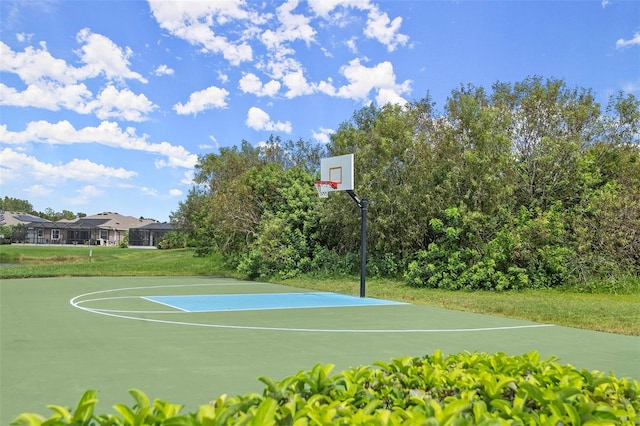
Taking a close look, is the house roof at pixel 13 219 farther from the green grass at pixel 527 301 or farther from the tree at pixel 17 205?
the green grass at pixel 527 301

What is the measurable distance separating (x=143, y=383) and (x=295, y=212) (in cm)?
1294

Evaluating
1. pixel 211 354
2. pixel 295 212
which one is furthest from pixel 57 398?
pixel 295 212

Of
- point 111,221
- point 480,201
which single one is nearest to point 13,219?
point 111,221

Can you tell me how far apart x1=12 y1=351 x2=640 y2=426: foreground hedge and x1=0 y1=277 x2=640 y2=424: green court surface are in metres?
1.68

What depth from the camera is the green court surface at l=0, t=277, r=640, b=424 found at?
4.16 metres

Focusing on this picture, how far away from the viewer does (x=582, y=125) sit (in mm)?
14750

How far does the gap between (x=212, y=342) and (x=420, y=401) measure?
4.38 m

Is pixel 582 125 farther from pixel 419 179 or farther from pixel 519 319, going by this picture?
pixel 519 319

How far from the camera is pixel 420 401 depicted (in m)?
2.12

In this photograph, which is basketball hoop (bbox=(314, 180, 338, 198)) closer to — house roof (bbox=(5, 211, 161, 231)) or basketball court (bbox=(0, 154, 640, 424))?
basketball court (bbox=(0, 154, 640, 424))

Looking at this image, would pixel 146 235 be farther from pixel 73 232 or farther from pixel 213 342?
pixel 213 342

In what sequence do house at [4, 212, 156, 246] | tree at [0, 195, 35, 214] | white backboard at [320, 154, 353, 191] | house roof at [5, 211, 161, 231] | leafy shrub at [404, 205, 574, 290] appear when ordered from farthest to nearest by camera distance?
tree at [0, 195, 35, 214] → house roof at [5, 211, 161, 231] → house at [4, 212, 156, 246] → leafy shrub at [404, 205, 574, 290] → white backboard at [320, 154, 353, 191]

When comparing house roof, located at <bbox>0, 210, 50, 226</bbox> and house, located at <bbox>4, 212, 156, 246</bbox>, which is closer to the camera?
house, located at <bbox>4, 212, 156, 246</bbox>

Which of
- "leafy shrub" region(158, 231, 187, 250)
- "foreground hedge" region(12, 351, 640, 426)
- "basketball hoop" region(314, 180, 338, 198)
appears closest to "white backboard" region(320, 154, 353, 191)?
"basketball hoop" region(314, 180, 338, 198)
